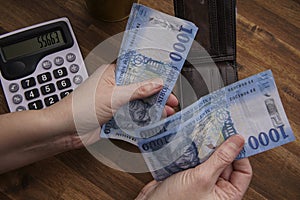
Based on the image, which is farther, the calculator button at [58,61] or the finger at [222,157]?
the calculator button at [58,61]

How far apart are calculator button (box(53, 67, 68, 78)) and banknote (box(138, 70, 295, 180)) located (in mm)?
168

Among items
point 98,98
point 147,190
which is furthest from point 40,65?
point 147,190

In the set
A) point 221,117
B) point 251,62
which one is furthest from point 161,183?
point 251,62

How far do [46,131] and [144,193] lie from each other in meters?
0.18

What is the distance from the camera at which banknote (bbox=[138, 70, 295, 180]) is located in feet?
2.42

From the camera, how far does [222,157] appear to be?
689 millimetres

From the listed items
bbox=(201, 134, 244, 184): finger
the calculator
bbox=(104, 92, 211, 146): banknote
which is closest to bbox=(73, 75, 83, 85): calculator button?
the calculator

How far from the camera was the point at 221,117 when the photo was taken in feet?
2.48

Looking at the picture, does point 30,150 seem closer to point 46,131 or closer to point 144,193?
point 46,131

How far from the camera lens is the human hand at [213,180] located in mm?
678

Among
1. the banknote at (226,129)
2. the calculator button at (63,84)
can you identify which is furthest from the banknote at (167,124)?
the calculator button at (63,84)

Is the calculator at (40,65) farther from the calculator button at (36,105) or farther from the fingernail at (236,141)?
the fingernail at (236,141)

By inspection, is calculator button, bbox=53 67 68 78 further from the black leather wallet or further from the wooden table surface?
the black leather wallet

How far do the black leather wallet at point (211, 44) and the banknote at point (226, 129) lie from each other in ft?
0.09
